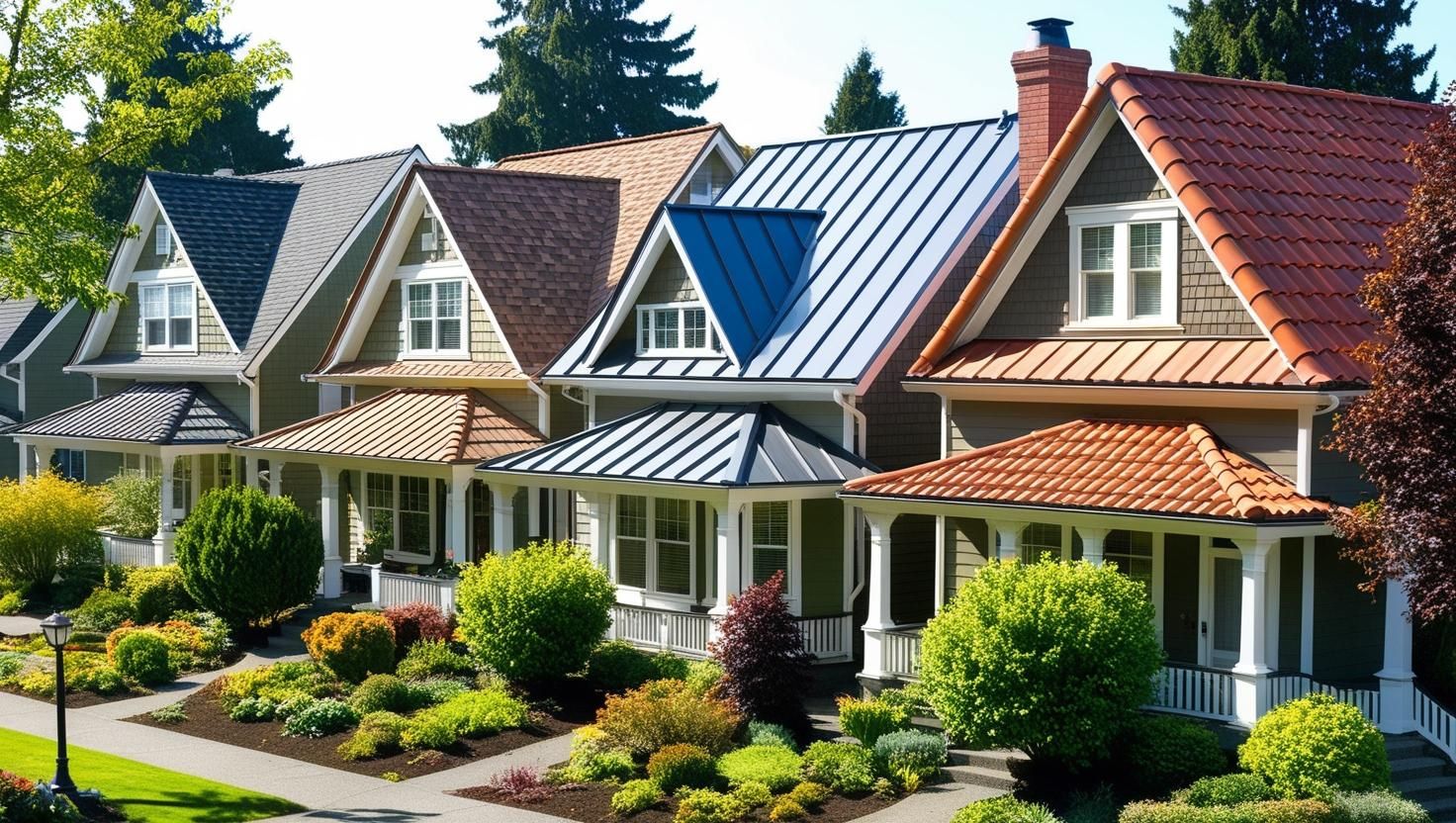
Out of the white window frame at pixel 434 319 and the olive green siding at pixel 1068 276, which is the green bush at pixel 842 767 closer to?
the olive green siding at pixel 1068 276

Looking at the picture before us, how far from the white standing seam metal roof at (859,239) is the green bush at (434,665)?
5.23m

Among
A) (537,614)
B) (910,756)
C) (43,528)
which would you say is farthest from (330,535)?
(910,756)

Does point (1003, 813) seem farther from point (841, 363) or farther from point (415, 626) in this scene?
point (415, 626)

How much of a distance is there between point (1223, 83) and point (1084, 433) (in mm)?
5110

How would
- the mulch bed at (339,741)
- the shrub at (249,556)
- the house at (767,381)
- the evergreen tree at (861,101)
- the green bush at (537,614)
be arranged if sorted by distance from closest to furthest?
the mulch bed at (339,741)
the green bush at (537,614)
the house at (767,381)
the shrub at (249,556)
the evergreen tree at (861,101)

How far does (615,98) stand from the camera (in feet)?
216

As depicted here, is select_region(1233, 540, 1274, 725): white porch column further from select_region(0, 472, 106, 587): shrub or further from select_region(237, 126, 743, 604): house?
select_region(0, 472, 106, 587): shrub

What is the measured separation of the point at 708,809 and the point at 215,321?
73.7 feet

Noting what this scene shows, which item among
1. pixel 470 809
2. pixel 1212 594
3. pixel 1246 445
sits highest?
pixel 1246 445

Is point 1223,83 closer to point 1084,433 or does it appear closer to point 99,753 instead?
point 1084,433

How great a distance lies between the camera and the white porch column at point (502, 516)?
96.8 ft

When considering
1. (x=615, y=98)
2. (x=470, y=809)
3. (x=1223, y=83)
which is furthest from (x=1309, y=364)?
(x=615, y=98)

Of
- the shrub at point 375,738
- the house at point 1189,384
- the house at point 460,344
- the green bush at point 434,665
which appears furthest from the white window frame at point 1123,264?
the house at point 460,344

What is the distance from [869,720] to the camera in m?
21.7
